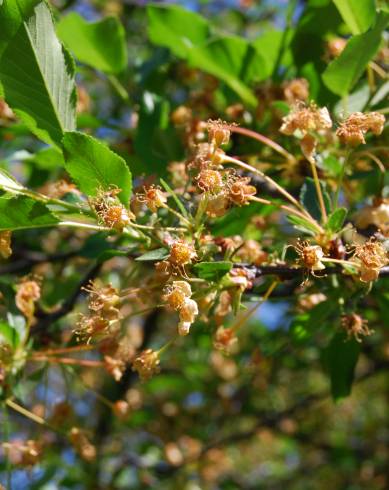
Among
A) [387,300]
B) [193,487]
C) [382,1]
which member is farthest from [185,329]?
[193,487]

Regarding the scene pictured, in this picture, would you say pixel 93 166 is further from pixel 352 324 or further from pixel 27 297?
pixel 352 324

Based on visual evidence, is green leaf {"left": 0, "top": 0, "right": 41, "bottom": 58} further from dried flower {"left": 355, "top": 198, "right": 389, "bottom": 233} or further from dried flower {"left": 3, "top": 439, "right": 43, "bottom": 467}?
dried flower {"left": 3, "top": 439, "right": 43, "bottom": 467}

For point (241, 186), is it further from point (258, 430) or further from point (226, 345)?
point (258, 430)

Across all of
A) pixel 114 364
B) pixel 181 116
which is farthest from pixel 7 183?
pixel 181 116

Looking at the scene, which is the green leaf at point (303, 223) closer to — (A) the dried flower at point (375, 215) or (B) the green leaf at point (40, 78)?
(A) the dried flower at point (375, 215)

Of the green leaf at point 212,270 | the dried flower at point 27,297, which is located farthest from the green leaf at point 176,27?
the green leaf at point 212,270

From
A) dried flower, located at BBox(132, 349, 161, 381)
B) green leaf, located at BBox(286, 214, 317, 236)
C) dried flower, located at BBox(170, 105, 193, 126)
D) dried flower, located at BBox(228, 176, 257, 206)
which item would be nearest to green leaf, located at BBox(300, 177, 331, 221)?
green leaf, located at BBox(286, 214, 317, 236)

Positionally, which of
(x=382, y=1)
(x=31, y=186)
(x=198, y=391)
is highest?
(x=382, y=1)
